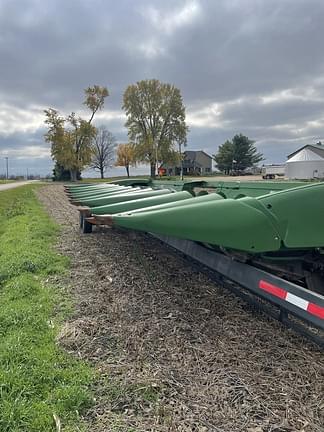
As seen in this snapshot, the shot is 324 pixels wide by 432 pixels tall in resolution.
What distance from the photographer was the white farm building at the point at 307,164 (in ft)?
167

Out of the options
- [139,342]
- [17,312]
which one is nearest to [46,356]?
[139,342]

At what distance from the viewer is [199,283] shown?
13.8 ft

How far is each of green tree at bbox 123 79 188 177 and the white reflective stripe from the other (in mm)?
47694

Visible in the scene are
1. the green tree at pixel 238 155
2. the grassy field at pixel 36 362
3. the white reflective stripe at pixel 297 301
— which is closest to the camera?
the grassy field at pixel 36 362

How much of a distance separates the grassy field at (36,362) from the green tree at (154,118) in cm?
4574

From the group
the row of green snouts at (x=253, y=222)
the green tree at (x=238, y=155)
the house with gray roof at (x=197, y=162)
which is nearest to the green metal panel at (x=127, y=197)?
the row of green snouts at (x=253, y=222)

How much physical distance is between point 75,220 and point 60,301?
640 cm

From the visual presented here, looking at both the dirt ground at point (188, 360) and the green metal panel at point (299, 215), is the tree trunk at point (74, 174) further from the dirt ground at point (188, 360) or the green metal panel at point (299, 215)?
the green metal panel at point (299, 215)

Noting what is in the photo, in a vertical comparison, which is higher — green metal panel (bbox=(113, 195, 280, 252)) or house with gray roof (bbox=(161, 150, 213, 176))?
house with gray roof (bbox=(161, 150, 213, 176))

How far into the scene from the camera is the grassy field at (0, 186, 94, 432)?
2.00m

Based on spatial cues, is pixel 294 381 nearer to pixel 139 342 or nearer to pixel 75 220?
pixel 139 342

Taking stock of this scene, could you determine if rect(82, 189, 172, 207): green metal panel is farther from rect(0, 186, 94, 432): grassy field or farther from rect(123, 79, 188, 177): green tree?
rect(123, 79, 188, 177): green tree

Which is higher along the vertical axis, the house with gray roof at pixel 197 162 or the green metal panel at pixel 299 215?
the house with gray roof at pixel 197 162

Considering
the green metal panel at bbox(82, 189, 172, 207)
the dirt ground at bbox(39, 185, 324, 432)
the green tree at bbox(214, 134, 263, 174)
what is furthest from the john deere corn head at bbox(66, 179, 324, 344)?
the green tree at bbox(214, 134, 263, 174)
